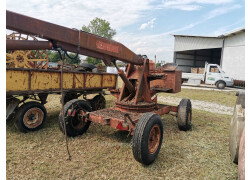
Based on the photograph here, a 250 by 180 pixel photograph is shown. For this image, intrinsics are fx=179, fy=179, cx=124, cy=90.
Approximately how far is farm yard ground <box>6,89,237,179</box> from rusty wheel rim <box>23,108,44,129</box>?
0.79 ft

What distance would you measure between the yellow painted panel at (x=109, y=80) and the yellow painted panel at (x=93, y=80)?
11.2 inches

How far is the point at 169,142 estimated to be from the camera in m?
4.20

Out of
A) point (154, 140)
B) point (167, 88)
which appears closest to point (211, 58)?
point (167, 88)

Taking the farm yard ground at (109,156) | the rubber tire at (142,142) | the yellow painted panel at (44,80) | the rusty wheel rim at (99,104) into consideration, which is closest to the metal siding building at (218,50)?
the farm yard ground at (109,156)

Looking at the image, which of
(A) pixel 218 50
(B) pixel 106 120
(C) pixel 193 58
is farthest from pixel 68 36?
(A) pixel 218 50

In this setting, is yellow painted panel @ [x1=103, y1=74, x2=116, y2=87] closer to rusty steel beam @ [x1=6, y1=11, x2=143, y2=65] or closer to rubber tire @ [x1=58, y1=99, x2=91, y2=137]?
rubber tire @ [x1=58, y1=99, x2=91, y2=137]

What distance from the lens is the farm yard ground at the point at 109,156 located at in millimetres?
2936

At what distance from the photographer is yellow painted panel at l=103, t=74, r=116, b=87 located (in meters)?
6.99

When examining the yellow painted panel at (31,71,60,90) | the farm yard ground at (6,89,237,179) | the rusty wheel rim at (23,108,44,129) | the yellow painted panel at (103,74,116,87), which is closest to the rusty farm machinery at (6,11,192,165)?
the farm yard ground at (6,89,237,179)

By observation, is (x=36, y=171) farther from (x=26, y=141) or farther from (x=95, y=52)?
(x=95, y=52)

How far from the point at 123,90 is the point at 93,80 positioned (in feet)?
6.86

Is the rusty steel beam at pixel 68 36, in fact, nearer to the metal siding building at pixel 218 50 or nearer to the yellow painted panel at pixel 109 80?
the yellow painted panel at pixel 109 80

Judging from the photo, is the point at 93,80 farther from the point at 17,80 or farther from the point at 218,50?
the point at 218,50

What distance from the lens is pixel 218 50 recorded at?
2870cm
